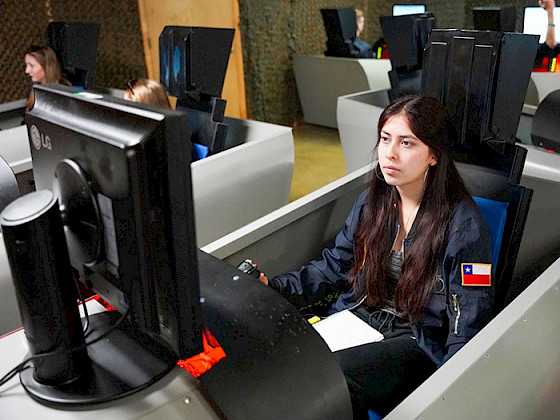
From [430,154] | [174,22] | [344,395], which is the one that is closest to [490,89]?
[430,154]

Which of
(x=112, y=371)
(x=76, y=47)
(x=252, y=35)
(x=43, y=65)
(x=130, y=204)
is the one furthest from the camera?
(x=252, y=35)

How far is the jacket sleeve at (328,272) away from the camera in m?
1.59

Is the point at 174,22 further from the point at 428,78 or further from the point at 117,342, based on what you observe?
the point at 117,342

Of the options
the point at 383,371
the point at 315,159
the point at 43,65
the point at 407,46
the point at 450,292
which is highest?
the point at 407,46

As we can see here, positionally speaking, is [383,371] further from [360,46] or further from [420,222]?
[360,46]

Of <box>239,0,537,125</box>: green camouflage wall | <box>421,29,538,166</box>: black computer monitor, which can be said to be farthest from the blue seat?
<box>239,0,537,125</box>: green camouflage wall

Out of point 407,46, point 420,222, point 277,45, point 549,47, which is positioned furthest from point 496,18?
point 420,222

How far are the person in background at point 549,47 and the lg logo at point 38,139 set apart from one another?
429 centimetres

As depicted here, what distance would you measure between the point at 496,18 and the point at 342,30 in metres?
1.65

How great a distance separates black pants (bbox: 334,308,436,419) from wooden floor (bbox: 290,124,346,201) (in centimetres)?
234

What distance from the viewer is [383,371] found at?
133 centimetres

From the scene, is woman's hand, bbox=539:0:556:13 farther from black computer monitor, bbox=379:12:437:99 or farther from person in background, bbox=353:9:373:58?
black computer monitor, bbox=379:12:437:99

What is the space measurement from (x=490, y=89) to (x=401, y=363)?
869 mm

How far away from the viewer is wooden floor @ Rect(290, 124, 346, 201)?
13.1 feet
